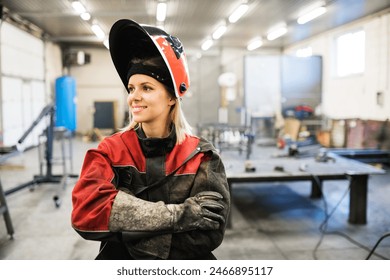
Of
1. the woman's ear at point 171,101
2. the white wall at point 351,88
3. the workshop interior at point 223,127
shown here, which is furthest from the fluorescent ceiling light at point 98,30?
the white wall at point 351,88

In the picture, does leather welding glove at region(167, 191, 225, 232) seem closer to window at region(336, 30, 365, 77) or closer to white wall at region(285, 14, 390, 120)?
window at region(336, 30, 365, 77)

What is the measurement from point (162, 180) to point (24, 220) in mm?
2996

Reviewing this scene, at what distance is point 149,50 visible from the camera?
94cm

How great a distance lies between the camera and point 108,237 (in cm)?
88

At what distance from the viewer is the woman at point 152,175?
0.87 m

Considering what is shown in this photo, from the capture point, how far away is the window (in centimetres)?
453

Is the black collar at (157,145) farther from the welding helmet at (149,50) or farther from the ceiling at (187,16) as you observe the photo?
the ceiling at (187,16)

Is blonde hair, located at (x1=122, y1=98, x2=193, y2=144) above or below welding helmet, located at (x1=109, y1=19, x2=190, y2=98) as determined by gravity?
below

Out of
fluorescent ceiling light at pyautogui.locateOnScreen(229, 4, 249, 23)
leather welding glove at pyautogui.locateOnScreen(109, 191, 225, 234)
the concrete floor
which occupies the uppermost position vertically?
fluorescent ceiling light at pyautogui.locateOnScreen(229, 4, 249, 23)

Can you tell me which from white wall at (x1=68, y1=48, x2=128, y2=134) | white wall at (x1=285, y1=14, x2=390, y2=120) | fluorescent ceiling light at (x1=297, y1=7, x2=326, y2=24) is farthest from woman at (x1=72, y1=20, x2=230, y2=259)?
fluorescent ceiling light at (x1=297, y1=7, x2=326, y2=24)

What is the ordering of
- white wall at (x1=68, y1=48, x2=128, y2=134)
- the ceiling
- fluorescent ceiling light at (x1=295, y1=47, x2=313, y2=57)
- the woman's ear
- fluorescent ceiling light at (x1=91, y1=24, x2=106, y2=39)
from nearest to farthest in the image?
the woman's ear → fluorescent ceiling light at (x1=91, y1=24, x2=106, y2=39) → the ceiling → white wall at (x1=68, y1=48, x2=128, y2=134) → fluorescent ceiling light at (x1=295, y1=47, x2=313, y2=57)

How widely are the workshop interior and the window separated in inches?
1.5

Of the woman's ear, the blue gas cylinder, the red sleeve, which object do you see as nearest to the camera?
the red sleeve

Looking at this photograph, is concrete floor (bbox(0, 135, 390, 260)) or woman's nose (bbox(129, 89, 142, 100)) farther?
concrete floor (bbox(0, 135, 390, 260))
